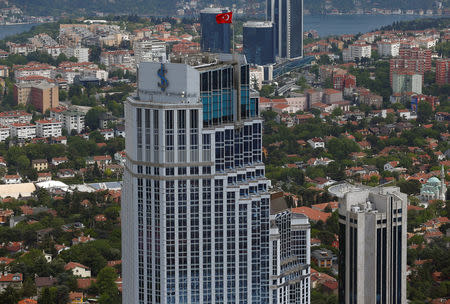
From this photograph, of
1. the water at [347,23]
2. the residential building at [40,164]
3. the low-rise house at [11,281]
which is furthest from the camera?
the water at [347,23]

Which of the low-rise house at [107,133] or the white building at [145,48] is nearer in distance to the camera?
the low-rise house at [107,133]

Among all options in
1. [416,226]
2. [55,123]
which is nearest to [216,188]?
[416,226]

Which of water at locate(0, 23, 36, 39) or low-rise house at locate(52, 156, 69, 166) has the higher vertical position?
water at locate(0, 23, 36, 39)

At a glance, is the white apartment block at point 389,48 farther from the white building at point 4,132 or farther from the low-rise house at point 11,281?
the low-rise house at point 11,281

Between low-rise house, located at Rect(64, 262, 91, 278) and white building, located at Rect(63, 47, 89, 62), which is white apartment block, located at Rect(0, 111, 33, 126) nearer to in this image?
white building, located at Rect(63, 47, 89, 62)

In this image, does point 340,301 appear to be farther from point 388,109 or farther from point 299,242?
point 388,109

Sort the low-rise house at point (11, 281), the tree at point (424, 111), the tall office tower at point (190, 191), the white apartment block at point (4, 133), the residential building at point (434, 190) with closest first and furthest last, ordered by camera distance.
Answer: the tall office tower at point (190, 191) → the low-rise house at point (11, 281) → the residential building at point (434, 190) → the white apartment block at point (4, 133) → the tree at point (424, 111)

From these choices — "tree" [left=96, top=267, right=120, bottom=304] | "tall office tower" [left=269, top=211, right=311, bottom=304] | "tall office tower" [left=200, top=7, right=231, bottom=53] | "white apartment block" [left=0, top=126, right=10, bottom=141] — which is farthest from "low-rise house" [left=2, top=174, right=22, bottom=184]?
"tall office tower" [left=200, top=7, right=231, bottom=53]

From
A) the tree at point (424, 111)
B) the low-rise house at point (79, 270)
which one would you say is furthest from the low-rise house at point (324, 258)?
the tree at point (424, 111)
